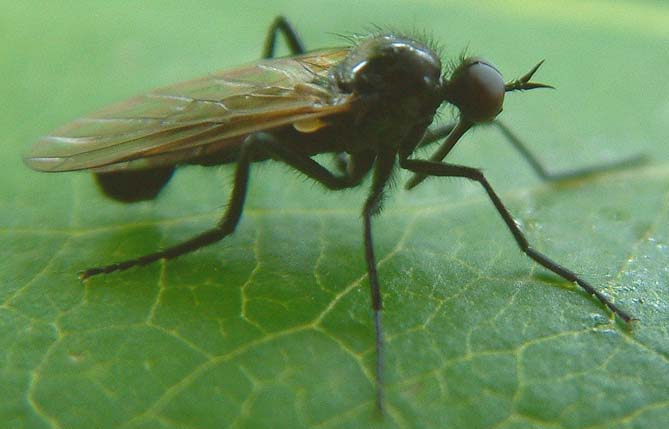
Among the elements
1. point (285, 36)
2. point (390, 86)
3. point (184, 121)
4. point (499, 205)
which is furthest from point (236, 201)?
point (285, 36)

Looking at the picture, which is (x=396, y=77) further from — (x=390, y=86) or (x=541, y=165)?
(x=541, y=165)

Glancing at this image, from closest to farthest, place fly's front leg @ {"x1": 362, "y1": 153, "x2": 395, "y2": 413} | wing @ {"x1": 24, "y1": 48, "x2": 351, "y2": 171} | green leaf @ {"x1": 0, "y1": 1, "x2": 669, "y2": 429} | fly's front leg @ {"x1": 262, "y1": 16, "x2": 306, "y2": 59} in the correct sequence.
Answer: green leaf @ {"x1": 0, "y1": 1, "x2": 669, "y2": 429}
fly's front leg @ {"x1": 362, "y1": 153, "x2": 395, "y2": 413}
wing @ {"x1": 24, "y1": 48, "x2": 351, "y2": 171}
fly's front leg @ {"x1": 262, "y1": 16, "x2": 306, "y2": 59}

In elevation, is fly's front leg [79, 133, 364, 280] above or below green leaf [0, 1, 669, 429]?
above

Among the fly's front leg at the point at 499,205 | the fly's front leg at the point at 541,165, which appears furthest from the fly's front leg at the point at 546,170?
the fly's front leg at the point at 499,205

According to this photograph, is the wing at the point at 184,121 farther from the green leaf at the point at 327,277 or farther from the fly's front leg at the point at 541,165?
the fly's front leg at the point at 541,165

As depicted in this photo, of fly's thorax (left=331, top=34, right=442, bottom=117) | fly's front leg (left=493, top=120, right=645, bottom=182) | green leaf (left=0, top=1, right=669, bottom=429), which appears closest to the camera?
green leaf (left=0, top=1, right=669, bottom=429)

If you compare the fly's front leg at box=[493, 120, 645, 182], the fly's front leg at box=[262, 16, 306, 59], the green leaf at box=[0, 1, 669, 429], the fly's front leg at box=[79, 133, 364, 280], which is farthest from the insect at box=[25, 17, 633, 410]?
the fly's front leg at box=[262, 16, 306, 59]

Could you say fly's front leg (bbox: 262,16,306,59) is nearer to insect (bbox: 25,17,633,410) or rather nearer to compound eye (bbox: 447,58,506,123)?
insect (bbox: 25,17,633,410)
